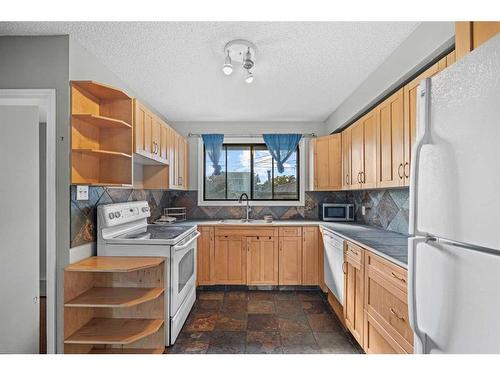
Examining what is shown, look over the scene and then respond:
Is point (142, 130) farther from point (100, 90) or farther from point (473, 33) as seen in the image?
point (473, 33)

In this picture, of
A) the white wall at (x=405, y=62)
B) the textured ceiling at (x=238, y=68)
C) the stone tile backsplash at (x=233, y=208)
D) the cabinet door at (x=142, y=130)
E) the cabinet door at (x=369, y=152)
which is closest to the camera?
the white wall at (x=405, y=62)

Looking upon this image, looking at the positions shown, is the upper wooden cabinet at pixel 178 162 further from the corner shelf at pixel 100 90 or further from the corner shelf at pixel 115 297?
the corner shelf at pixel 115 297

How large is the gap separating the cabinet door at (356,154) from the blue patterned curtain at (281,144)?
103 cm

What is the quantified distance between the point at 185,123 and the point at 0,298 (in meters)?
2.97

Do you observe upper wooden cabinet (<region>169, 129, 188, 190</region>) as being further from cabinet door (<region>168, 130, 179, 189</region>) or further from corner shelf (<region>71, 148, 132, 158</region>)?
corner shelf (<region>71, 148, 132, 158</region>)

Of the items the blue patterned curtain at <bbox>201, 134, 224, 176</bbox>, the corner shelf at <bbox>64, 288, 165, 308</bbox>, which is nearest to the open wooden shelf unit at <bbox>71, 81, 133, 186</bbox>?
the corner shelf at <bbox>64, 288, 165, 308</bbox>

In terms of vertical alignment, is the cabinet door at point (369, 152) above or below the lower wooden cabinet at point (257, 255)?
above

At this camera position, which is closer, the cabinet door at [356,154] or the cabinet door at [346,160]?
the cabinet door at [356,154]

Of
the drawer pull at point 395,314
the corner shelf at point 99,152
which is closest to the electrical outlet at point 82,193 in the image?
the corner shelf at point 99,152

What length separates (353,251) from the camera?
7.50 ft

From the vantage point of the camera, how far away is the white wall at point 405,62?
1.59 m

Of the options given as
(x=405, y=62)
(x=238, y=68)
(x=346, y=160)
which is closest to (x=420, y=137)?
(x=405, y=62)

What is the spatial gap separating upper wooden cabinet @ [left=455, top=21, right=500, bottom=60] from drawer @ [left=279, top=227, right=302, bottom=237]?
262cm
